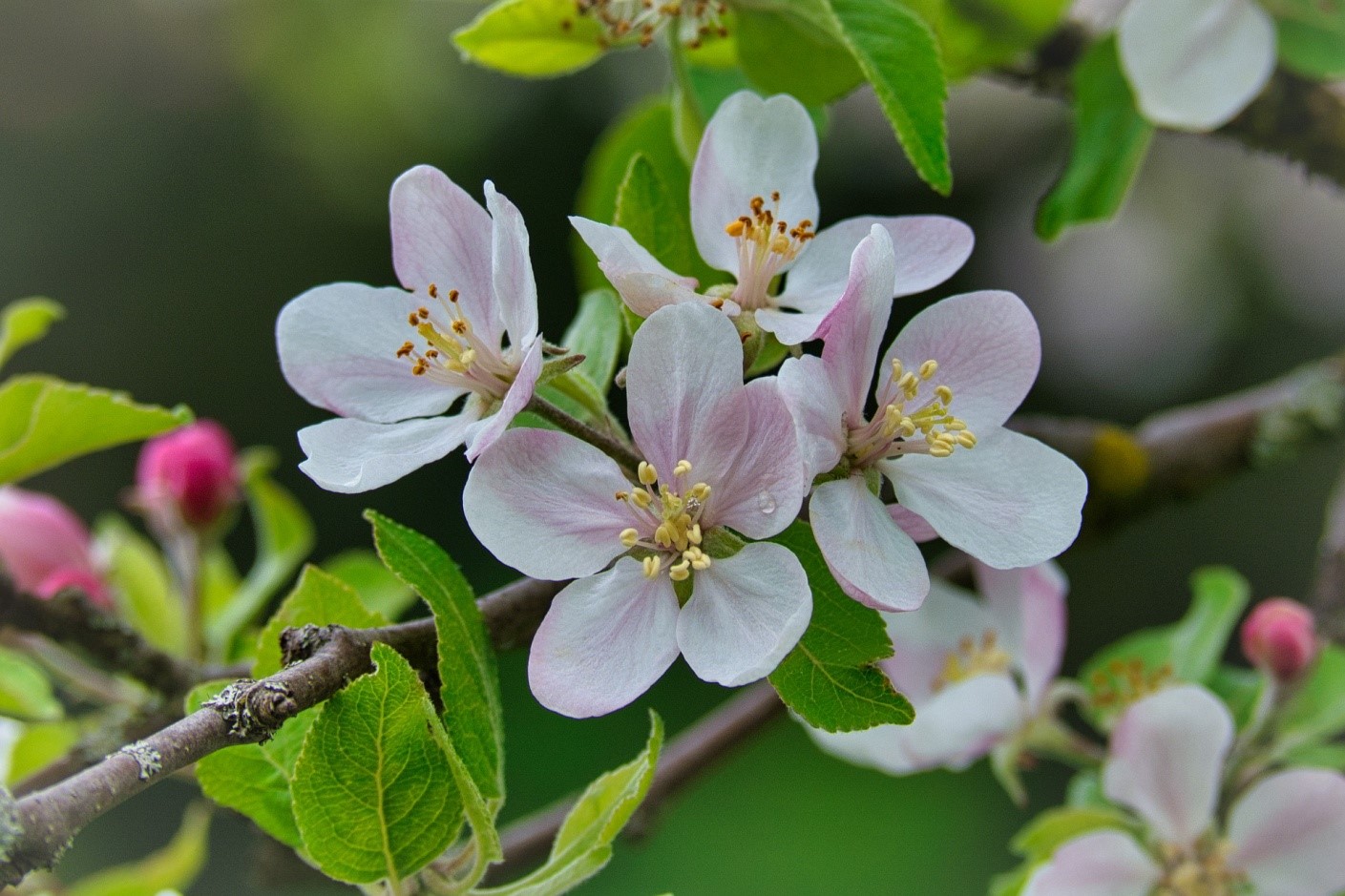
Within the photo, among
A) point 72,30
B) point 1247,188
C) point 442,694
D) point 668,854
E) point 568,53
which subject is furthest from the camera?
point 72,30

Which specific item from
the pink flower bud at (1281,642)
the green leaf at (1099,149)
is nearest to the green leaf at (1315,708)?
the pink flower bud at (1281,642)

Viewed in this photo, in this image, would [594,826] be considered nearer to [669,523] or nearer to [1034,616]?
[669,523]

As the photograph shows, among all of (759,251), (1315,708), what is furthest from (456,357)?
(1315,708)

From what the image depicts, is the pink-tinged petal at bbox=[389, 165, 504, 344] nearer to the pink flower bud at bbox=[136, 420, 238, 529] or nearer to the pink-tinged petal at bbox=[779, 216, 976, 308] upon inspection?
the pink-tinged petal at bbox=[779, 216, 976, 308]

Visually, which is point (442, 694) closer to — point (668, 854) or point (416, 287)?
point (416, 287)

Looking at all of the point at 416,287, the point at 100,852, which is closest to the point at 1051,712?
the point at 416,287

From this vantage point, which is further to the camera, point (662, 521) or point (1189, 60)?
point (1189, 60)
